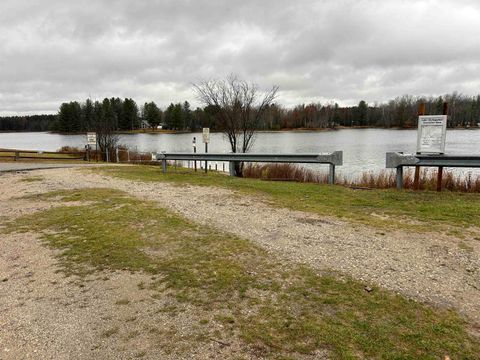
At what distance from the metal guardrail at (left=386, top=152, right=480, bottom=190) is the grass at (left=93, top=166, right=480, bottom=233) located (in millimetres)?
844

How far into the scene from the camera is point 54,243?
17.3 feet

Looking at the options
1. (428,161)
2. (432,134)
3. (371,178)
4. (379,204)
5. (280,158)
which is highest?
(432,134)

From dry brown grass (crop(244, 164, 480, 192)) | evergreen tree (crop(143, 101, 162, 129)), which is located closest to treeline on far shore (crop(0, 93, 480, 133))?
evergreen tree (crop(143, 101, 162, 129))

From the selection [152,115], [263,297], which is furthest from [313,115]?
[263,297]

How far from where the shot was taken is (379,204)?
7.68 metres

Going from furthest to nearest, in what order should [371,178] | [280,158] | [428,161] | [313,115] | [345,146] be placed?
[313,115] < [345,146] < [371,178] < [280,158] < [428,161]

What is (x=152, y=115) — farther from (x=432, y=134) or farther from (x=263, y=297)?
(x=263, y=297)

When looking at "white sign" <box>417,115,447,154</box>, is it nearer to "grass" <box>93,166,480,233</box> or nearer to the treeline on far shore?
"grass" <box>93,166,480,233</box>

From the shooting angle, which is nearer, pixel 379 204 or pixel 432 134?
pixel 379 204

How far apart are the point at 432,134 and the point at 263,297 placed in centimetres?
820

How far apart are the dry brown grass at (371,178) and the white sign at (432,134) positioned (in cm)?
136

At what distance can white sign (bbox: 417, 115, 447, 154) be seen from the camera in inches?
375

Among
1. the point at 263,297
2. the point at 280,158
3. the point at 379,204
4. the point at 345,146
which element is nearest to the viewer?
the point at 263,297

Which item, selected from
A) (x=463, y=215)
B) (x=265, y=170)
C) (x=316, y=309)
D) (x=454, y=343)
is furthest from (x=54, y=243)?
(x=265, y=170)
